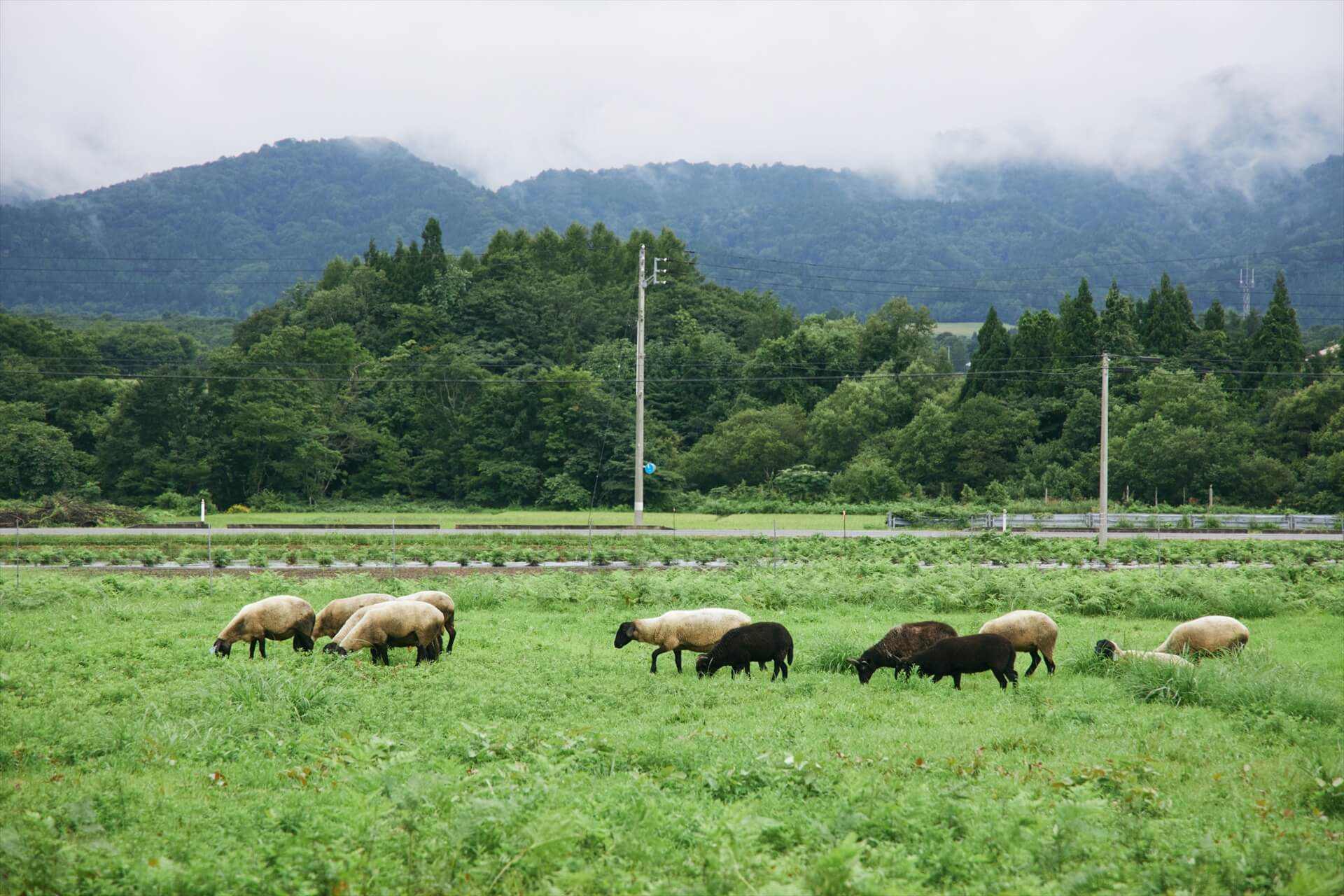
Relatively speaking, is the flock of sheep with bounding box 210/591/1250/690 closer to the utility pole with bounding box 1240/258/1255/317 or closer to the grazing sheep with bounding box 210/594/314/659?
the grazing sheep with bounding box 210/594/314/659

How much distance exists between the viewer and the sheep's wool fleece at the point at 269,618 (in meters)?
17.6

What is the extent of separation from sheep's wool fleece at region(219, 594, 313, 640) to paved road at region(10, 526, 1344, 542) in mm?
26847

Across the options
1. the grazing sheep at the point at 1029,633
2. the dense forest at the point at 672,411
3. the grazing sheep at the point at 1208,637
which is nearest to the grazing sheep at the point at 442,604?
the grazing sheep at the point at 1029,633

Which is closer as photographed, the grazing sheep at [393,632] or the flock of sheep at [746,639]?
the flock of sheep at [746,639]

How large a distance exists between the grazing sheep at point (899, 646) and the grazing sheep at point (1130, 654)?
2364 millimetres

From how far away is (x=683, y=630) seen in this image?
17.1 m

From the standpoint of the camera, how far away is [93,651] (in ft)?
56.2

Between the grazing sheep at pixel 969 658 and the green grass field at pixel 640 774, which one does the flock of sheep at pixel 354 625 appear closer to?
the green grass field at pixel 640 774

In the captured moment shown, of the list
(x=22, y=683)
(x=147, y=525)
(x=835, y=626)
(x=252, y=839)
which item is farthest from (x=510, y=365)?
(x=252, y=839)

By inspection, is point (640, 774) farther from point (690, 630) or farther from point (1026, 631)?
point (1026, 631)

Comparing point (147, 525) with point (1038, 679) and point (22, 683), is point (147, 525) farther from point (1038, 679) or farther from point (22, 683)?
point (1038, 679)

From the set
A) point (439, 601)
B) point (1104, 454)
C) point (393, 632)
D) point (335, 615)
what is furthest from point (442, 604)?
point (1104, 454)

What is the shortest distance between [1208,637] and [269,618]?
15.3 meters

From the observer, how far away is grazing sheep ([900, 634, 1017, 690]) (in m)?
15.3
